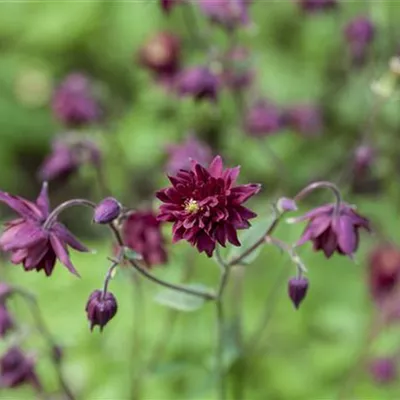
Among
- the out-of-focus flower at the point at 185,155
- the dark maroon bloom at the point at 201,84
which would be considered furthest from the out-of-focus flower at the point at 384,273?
the dark maroon bloom at the point at 201,84

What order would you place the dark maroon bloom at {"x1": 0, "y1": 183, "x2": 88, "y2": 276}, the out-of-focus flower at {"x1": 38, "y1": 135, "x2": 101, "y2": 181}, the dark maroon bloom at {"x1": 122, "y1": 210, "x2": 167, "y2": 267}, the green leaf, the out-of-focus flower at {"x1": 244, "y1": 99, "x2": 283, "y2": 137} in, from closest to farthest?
1. the dark maroon bloom at {"x1": 0, "y1": 183, "x2": 88, "y2": 276}
2. the green leaf
3. the dark maroon bloom at {"x1": 122, "y1": 210, "x2": 167, "y2": 267}
4. the out-of-focus flower at {"x1": 38, "y1": 135, "x2": 101, "y2": 181}
5. the out-of-focus flower at {"x1": 244, "y1": 99, "x2": 283, "y2": 137}

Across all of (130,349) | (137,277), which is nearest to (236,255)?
(137,277)

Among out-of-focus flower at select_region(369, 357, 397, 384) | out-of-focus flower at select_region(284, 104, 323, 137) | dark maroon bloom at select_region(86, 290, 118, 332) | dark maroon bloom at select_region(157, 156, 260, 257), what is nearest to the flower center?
dark maroon bloom at select_region(157, 156, 260, 257)

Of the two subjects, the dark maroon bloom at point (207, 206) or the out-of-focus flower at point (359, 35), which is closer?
the dark maroon bloom at point (207, 206)

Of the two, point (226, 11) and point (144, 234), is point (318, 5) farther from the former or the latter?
point (144, 234)

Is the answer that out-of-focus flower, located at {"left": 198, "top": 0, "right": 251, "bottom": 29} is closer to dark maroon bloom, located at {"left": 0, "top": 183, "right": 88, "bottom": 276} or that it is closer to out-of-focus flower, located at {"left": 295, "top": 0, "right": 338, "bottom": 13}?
out-of-focus flower, located at {"left": 295, "top": 0, "right": 338, "bottom": 13}

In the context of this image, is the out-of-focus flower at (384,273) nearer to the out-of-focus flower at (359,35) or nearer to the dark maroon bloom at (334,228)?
the out-of-focus flower at (359,35)
